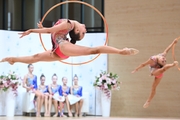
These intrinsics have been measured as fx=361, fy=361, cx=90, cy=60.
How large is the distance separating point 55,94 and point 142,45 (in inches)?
143

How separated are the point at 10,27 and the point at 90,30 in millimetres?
3162

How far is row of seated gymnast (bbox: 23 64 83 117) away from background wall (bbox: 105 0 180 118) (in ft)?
5.29

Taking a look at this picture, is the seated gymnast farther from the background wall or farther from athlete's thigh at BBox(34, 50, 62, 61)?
the background wall

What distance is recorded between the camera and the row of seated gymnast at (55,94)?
1201 centimetres

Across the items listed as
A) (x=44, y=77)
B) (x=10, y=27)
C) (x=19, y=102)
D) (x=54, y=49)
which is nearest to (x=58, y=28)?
(x=54, y=49)

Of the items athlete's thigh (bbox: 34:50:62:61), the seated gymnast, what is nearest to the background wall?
the seated gymnast

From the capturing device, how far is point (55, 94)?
12.2m

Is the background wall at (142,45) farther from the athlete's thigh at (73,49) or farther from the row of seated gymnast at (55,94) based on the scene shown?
the athlete's thigh at (73,49)

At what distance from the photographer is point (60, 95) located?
40.3 ft

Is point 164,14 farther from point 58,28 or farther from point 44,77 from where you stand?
point 58,28

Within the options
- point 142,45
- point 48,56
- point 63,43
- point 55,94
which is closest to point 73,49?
point 63,43

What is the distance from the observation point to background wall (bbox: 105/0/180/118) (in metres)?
12.7

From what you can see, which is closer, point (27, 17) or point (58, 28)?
point (58, 28)

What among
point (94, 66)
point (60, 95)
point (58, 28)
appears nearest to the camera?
point (58, 28)
